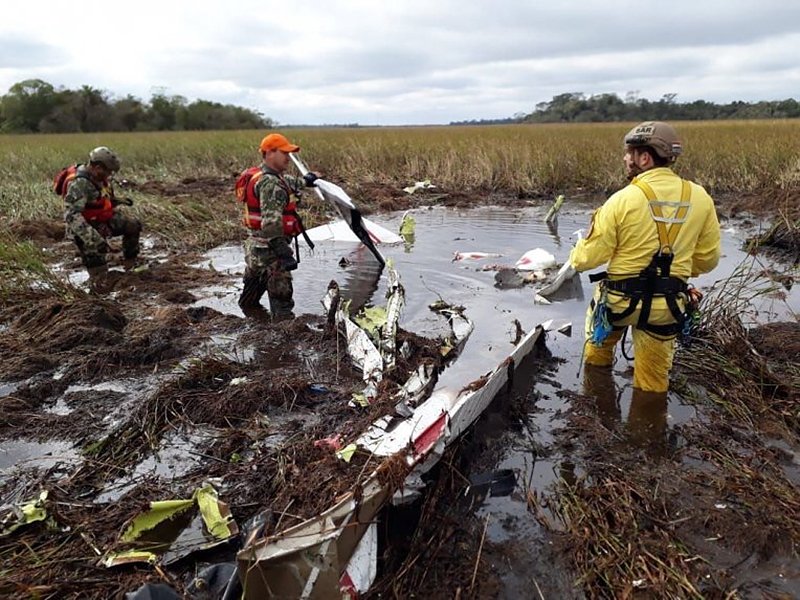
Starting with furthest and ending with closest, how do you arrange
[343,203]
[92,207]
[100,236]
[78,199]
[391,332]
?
[92,207], [100,236], [78,199], [343,203], [391,332]

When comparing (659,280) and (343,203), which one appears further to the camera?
(343,203)

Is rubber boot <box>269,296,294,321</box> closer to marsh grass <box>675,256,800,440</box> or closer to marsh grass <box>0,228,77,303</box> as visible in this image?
marsh grass <box>0,228,77,303</box>

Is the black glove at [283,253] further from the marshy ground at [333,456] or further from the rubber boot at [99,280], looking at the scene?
the rubber boot at [99,280]

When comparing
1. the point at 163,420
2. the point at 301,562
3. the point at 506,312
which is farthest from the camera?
the point at 506,312

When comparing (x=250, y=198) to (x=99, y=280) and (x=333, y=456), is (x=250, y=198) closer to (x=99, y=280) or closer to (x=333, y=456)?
(x=99, y=280)

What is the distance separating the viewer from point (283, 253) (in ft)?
20.0

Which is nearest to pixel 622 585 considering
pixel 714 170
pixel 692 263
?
pixel 692 263

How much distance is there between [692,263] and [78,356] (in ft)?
16.1

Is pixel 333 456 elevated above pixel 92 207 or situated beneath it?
situated beneath

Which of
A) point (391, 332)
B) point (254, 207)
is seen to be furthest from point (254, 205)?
point (391, 332)

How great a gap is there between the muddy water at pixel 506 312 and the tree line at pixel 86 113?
129 ft

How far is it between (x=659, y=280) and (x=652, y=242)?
0.82 ft

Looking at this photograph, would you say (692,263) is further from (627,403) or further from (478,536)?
(478,536)

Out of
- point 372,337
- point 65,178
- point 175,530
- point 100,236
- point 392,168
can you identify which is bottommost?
point 175,530
